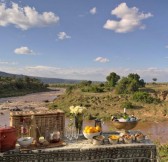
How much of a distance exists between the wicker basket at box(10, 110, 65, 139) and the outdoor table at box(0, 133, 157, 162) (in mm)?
640

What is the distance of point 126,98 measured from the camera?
1534 inches

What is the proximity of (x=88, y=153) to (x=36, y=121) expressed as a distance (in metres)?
1.42

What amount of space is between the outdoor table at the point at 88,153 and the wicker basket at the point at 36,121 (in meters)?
0.64

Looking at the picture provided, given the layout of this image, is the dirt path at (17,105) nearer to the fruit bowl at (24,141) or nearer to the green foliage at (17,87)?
the green foliage at (17,87)

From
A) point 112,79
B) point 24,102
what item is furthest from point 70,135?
point 112,79

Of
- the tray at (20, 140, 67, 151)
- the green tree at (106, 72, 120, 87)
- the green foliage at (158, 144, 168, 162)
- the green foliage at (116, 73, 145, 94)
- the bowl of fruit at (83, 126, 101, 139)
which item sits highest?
the green tree at (106, 72, 120, 87)

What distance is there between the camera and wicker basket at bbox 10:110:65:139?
25.1ft

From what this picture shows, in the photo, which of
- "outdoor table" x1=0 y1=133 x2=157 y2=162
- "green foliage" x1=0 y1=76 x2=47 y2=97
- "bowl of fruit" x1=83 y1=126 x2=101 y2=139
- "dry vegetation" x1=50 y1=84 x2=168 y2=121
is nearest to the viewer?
"outdoor table" x1=0 y1=133 x2=157 y2=162

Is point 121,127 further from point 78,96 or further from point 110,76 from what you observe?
point 110,76

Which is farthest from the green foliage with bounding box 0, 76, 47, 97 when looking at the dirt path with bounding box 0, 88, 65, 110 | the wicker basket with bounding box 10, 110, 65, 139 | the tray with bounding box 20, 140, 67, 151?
the tray with bounding box 20, 140, 67, 151

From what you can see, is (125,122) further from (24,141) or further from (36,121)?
(24,141)

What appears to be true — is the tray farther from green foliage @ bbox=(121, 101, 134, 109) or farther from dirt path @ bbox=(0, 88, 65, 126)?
green foliage @ bbox=(121, 101, 134, 109)

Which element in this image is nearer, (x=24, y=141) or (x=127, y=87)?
(x=24, y=141)

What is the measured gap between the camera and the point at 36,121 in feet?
25.3
